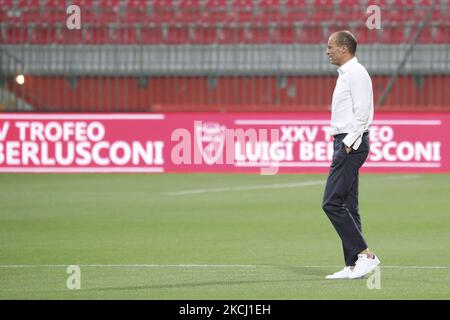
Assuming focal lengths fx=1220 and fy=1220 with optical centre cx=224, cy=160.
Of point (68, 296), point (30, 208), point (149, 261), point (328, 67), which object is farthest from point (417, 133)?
point (68, 296)

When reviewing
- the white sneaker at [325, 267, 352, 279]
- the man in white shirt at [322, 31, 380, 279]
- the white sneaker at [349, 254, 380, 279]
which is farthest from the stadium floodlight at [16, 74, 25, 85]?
the white sneaker at [349, 254, 380, 279]

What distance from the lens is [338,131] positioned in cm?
975

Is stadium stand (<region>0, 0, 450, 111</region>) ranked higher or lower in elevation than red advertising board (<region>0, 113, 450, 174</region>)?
higher

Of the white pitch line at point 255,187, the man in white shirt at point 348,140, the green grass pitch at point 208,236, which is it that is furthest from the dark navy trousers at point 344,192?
the white pitch line at point 255,187

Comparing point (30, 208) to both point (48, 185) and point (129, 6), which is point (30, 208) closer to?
point (48, 185)

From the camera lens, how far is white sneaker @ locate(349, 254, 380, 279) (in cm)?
973

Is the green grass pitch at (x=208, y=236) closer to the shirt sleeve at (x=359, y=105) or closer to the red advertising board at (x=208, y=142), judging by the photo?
the red advertising board at (x=208, y=142)

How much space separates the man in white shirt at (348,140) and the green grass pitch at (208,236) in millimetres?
219

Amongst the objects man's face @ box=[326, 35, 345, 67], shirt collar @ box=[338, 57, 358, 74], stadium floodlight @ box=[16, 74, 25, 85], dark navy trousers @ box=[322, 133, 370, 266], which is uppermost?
man's face @ box=[326, 35, 345, 67]

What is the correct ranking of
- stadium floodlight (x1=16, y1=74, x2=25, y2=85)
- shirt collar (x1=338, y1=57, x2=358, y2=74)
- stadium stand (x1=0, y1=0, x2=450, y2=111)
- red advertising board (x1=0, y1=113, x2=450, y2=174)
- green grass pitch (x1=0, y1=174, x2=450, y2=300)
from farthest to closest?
stadium stand (x1=0, y1=0, x2=450, y2=111), stadium floodlight (x1=16, y1=74, x2=25, y2=85), red advertising board (x1=0, y1=113, x2=450, y2=174), shirt collar (x1=338, y1=57, x2=358, y2=74), green grass pitch (x1=0, y1=174, x2=450, y2=300)

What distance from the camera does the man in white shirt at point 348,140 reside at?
959cm

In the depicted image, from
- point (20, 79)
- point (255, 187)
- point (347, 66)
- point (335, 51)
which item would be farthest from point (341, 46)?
point (20, 79)

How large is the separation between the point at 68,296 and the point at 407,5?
16829 millimetres

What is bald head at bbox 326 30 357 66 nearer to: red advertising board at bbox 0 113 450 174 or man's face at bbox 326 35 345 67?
man's face at bbox 326 35 345 67
